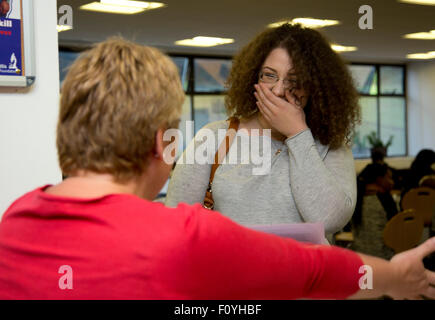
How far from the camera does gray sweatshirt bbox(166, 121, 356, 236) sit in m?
1.41

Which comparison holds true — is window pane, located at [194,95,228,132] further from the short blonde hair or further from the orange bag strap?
the short blonde hair

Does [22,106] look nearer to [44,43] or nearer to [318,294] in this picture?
[44,43]

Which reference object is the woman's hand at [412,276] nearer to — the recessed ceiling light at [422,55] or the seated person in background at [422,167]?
the seated person in background at [422,167]

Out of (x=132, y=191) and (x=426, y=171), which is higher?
(x=132, y=191)

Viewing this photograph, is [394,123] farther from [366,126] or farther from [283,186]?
[283,186]

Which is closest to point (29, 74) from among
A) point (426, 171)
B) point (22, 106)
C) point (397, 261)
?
point (22, 106)

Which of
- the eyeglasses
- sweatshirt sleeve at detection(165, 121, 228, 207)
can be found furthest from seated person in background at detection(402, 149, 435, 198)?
sweatshirt sleeve at detection(165, 121, 228, 207)

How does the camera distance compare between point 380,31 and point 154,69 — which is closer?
point 154,69

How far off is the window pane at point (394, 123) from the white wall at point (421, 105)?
172 mm

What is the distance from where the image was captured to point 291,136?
1483 mm

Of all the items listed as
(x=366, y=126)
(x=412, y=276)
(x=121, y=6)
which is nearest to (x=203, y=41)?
(x=121, y=6)

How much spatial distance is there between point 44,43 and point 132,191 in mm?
742

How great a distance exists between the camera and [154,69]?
818 millimetres

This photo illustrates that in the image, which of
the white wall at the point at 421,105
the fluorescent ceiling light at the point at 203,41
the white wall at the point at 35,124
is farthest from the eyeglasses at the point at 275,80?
the white wall at the point at 421,105
